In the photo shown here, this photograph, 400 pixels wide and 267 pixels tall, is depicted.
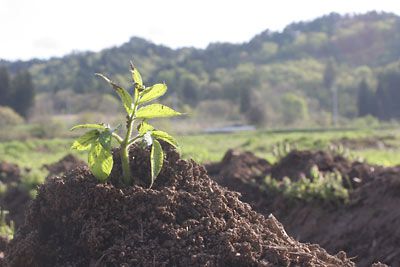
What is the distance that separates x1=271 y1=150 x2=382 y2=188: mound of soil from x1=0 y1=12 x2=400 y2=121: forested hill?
54.1 metres

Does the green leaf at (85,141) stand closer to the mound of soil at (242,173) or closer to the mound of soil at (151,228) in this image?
the mound of soil at (151,228)

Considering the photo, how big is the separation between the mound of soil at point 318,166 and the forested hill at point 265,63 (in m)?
54.1

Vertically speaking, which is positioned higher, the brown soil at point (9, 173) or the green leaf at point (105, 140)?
the green leaf at point (105, 140)

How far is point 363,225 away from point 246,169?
3.49 meters

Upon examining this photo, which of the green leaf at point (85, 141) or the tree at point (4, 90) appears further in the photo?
the tree at point (4, 90)

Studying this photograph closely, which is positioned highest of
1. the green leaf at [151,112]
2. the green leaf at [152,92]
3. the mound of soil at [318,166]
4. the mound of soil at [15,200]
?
the green leaf at [152,92]

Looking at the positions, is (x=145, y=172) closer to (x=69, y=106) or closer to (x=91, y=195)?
(x=91, y=195)

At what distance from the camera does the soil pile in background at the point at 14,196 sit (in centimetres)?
802

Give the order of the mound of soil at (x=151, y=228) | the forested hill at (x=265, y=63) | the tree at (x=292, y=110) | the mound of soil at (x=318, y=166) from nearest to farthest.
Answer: the mound of soil at (x=151, y=228) → the mound of soil at (x=318, y=166) → the tree at (x=292, y=110) → the forested hill at (x=265, y=63)

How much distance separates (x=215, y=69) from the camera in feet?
352

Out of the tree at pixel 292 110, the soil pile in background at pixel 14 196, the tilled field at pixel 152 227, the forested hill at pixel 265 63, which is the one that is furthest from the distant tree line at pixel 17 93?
the tilled field at pixel 152 227

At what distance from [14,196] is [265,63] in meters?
108

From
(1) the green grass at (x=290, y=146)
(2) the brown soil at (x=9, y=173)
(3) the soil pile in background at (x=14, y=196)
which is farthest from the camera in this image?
(1) the green grass at (x=290, y=146)

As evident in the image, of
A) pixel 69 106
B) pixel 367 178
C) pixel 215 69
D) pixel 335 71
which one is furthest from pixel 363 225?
pixel 215 69
